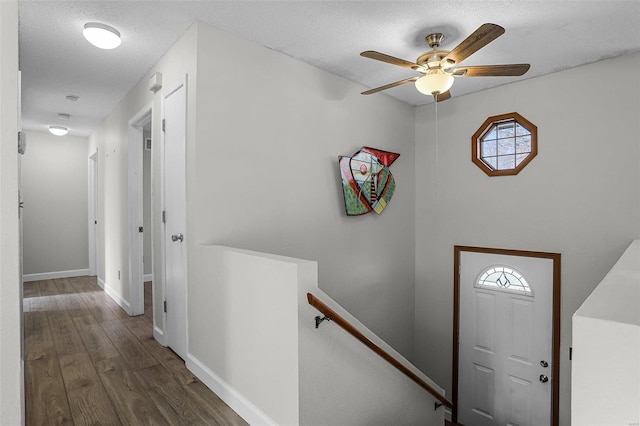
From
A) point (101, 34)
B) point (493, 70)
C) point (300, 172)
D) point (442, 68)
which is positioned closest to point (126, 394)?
point (300, 172)

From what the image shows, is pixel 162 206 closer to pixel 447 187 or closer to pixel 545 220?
pixel 447 187

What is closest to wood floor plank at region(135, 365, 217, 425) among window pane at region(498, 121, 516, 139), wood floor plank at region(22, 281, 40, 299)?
wood floor plank at region(22, 281, 40, 299)

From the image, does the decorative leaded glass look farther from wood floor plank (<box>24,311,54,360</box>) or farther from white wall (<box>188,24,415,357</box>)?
wood floor plank (<box>24,311,54,360</box>)

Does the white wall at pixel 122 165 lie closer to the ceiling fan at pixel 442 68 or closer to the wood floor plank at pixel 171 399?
the wood floor plank at pixel 171 399

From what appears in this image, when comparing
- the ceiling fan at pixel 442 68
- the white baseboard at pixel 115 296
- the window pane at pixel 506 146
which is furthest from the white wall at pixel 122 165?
the window pane at pixel 506 146

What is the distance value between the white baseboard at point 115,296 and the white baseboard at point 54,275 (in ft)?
3.98

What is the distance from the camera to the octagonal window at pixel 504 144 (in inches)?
144

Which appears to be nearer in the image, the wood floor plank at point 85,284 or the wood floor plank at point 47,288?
the wood floor plank at point 47,288

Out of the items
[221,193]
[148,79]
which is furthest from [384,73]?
[148,79]

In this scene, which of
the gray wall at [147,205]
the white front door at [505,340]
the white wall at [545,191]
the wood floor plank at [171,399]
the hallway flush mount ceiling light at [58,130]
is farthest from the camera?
the gray wall at [147,205]

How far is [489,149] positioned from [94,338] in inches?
176

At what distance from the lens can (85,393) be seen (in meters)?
2.23

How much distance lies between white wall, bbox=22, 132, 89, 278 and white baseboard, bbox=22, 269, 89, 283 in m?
0.04

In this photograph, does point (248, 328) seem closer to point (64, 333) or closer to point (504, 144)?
point (64, 333)
